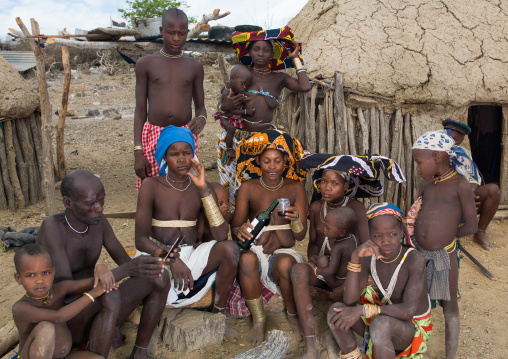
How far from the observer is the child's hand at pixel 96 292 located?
2.41 metres

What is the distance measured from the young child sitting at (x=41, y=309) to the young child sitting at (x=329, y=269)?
121 cm

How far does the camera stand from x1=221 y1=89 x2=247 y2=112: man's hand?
12.8 ft

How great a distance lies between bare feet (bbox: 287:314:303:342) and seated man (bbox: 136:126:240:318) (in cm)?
46

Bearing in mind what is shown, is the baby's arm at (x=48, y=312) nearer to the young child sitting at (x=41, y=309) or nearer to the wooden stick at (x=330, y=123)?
the young child sitting at (x=41, y=309)

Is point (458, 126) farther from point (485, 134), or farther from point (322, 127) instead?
point (485, 134)

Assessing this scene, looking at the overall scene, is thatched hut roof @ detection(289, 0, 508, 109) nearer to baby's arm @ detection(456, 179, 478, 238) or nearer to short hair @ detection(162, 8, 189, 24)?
short hair @ detection(162, 8, 189, 24)

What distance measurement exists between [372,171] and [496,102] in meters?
2.48

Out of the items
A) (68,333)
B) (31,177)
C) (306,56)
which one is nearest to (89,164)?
(31,177)

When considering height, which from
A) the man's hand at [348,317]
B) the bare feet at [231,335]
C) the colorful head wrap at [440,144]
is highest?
the colorful head wrap at [440,144]

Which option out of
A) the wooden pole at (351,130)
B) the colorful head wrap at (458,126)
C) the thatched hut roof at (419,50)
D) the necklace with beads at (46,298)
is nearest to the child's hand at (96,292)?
the necklace with beads at (46,298)

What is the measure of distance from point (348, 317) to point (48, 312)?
5.14ft

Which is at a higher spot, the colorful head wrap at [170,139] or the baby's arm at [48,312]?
the colorful head wrap at [170,139]

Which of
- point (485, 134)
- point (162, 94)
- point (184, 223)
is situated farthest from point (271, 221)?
point (485, 134)

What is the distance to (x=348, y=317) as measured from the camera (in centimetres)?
255
